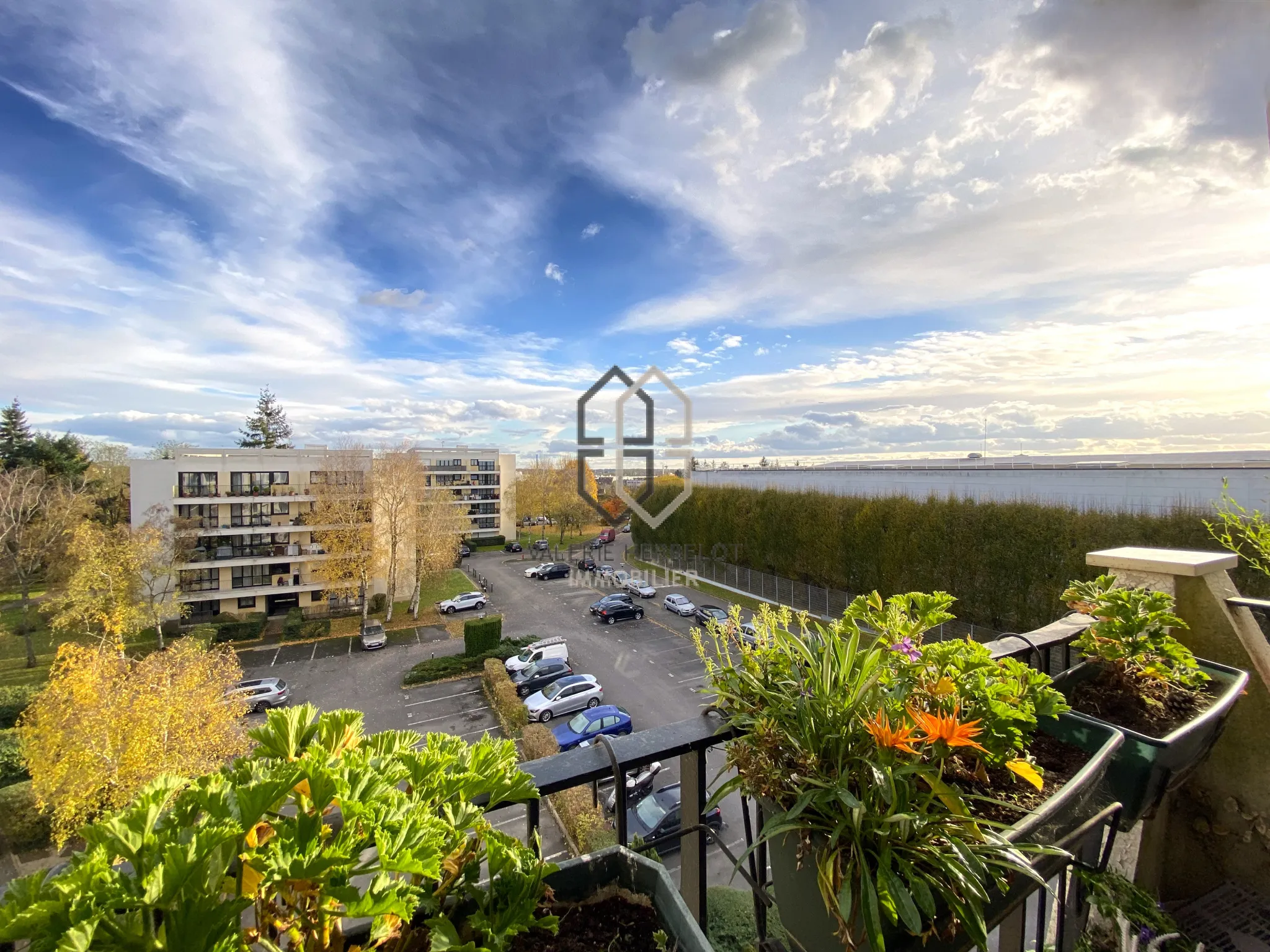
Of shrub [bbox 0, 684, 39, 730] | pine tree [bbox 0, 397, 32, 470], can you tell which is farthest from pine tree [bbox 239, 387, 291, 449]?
shrub [bbox 0, 684, 39, 730]

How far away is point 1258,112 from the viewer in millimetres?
1913

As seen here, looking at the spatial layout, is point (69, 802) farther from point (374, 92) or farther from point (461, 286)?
point (461, 286)

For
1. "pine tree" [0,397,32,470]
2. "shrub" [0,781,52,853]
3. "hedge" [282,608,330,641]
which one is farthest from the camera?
"pine tree" [0,397,32,470]

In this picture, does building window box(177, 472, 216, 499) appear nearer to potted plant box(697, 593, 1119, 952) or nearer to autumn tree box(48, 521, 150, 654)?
autumn tree box(48, 521, 150, 654)

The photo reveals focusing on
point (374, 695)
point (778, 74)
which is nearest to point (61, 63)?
point (778, 74)

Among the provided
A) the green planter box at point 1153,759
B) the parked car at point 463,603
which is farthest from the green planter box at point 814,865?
the parked car at point 463,603

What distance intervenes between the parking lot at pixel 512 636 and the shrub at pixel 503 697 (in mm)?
226

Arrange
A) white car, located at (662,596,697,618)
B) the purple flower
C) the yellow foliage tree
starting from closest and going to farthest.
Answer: the purple flower, the yellow foliage tree, white car, located at (662,596,697,618)

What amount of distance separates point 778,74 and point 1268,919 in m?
3.83

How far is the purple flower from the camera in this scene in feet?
3.27

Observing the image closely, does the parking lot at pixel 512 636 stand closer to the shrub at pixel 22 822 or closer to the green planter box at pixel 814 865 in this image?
the shrub at pixel 22 822

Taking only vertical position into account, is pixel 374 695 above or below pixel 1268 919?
below

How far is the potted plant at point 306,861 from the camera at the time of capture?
407 mm

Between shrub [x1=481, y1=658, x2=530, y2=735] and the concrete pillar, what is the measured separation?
348 inches
